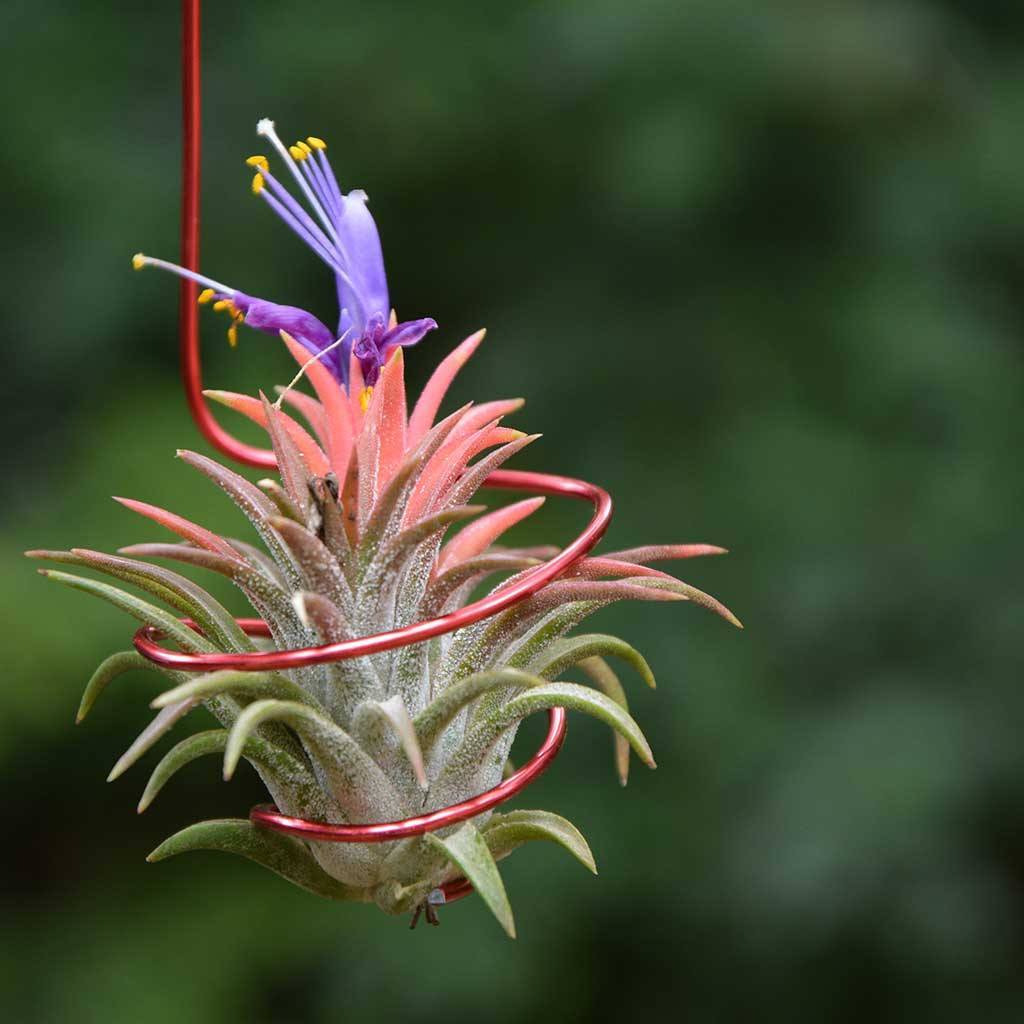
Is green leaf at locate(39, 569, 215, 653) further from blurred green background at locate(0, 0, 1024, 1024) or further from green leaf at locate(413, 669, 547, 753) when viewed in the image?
blurred green background at locate(0, 0, 1024, 1024)

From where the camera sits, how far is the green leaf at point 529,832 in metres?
1.31

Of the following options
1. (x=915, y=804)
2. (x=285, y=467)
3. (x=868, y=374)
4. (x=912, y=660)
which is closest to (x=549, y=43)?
(x=868, y=374)

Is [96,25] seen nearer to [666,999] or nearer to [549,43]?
[549,43]

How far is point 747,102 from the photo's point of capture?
3.43m

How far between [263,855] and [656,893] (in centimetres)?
216

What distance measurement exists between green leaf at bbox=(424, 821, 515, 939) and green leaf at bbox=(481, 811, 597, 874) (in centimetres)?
6

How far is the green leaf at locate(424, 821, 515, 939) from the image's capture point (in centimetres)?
118

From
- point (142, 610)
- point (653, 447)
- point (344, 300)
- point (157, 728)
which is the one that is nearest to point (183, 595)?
point (142, 610)

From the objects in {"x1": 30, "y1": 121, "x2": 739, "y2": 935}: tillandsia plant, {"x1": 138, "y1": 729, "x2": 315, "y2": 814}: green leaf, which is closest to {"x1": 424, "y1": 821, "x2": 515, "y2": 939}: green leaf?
{"x1": 30, "y1": 121, "x2": 739, "y2": 935}: tillandsia plant

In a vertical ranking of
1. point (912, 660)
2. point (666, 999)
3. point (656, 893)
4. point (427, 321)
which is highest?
point (427, 321)

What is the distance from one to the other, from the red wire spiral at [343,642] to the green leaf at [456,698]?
5 centimetres

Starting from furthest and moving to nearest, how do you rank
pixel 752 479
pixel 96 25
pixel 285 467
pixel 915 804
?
pixel 96 25 < pixel 752 479 < pixel 915 804 < pixel 285 467

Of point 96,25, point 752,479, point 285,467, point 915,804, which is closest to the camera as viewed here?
point 285,467

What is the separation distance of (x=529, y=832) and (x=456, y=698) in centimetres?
17
